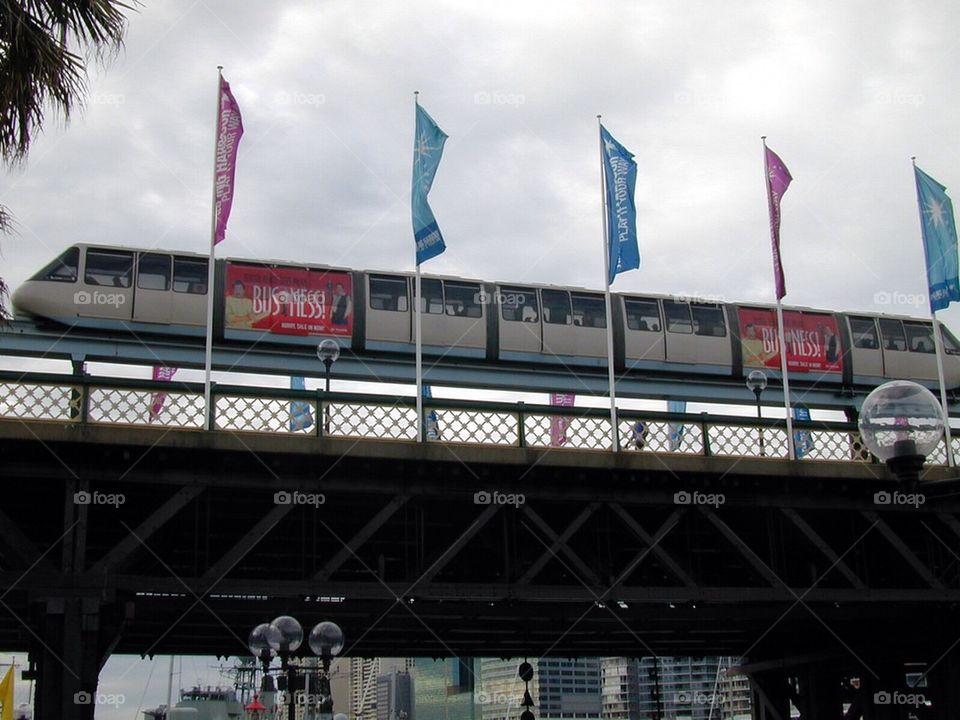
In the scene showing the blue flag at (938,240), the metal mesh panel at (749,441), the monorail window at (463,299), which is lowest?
the metal mesh panel at (749,441)

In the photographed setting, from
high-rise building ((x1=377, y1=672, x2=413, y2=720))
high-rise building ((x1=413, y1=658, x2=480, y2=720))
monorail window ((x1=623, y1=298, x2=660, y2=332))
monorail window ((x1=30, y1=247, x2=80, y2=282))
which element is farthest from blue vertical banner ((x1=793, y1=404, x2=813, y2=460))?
high-rise building ((x1=413, y1=658, x2=480, y2=720))

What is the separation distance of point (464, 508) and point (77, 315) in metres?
15.7

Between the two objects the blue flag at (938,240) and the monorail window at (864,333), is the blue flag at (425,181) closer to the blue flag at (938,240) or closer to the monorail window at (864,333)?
the blue flag at (938,240)

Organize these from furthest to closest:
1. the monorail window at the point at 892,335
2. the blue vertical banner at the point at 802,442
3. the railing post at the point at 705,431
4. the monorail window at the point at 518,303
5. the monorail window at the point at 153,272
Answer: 1. the monorail window at the point at 892,335
2. the monorail window at the point at 518,303
3. the monorail window at the point at 153,272
4. the blue vertical banner at the point at 802,442
5. the railing post at the point at 705,431

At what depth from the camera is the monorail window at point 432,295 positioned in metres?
38.7

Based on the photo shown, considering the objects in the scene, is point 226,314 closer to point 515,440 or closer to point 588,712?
point 515,440

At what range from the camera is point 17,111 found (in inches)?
461

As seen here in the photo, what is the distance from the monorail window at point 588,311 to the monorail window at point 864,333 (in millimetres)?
10244

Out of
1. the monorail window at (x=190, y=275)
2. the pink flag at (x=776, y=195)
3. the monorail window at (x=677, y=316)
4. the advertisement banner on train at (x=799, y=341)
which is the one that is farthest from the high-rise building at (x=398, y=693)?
the pink flag at (x=776, y=195)

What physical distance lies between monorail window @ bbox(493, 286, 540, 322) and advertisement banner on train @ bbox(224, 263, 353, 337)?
16.9 feet

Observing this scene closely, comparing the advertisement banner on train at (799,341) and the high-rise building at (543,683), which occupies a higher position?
the advertisement banner on train at (799,341)

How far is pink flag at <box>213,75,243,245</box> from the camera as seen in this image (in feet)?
82.4

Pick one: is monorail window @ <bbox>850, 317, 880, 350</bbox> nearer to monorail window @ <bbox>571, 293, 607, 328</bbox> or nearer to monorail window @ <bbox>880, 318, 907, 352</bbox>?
monorail window @ <bbox>880, 318, 907, 352</bbox>

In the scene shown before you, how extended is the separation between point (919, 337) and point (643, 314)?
12138mm
